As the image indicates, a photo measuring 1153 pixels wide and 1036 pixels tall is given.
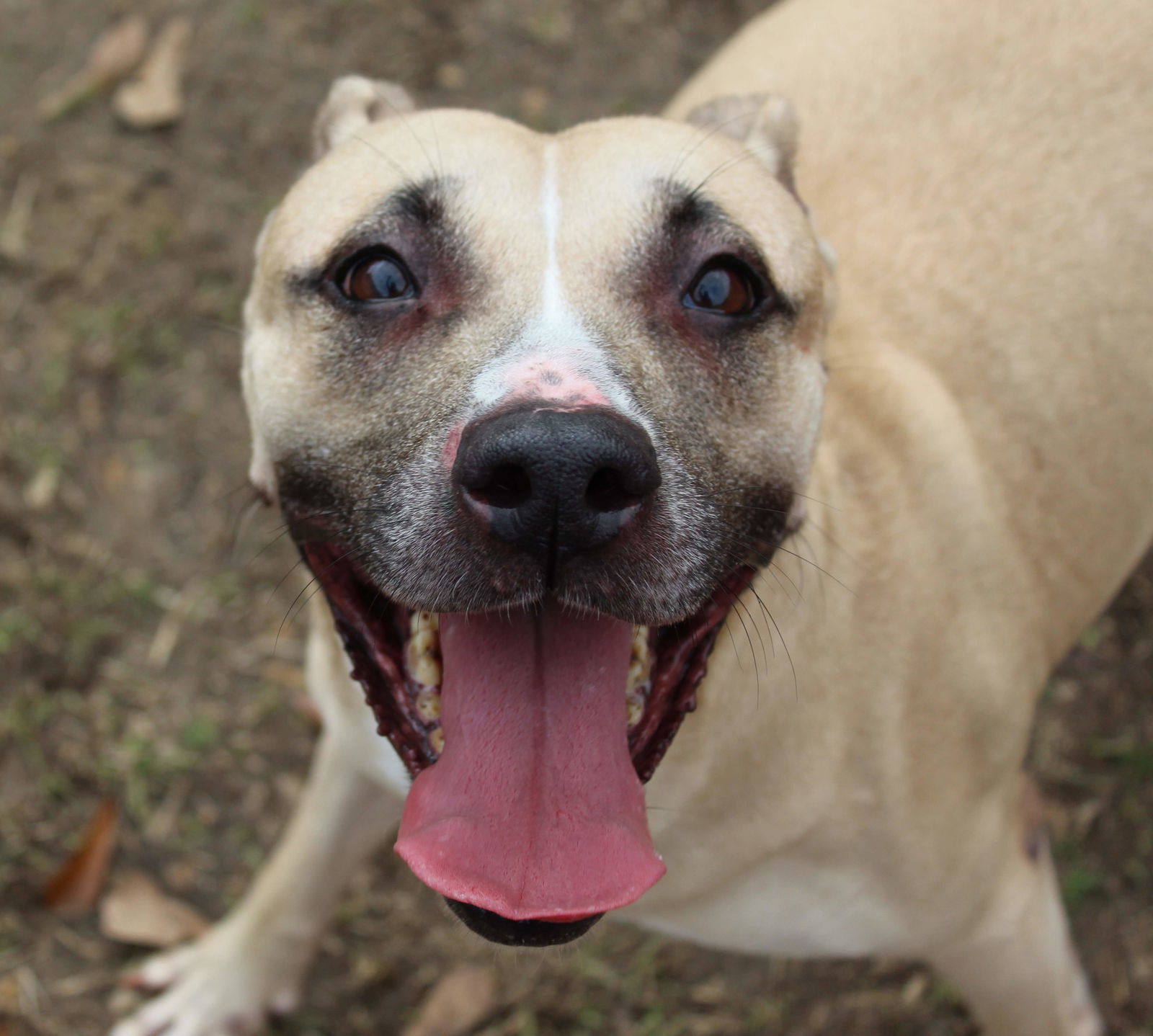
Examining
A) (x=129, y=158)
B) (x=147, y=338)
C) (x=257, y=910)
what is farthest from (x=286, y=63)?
(x=257, y=910)

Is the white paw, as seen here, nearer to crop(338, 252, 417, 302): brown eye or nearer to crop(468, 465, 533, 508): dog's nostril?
crop(338, 252, 417, 302): brown eye

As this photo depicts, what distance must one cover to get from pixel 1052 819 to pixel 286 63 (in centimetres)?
407

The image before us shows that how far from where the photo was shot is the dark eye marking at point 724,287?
2.17 meters

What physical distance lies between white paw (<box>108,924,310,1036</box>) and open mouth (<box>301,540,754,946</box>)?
5.10 feet

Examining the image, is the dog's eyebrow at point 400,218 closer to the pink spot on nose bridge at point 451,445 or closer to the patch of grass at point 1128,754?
the pink spot on nose bridge at point 451,445

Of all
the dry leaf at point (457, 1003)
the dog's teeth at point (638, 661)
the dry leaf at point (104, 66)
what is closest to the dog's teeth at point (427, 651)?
the dog's teeth at point (638, 661)

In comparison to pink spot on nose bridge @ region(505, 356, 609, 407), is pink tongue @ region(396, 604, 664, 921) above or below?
below

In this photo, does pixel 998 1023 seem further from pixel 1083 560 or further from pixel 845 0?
pixel 845 0

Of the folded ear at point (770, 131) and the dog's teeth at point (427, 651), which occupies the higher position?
the folded ear at point (770, 131)

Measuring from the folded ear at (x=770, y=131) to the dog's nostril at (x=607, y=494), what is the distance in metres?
1.07

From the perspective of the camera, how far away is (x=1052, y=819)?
3.92 m

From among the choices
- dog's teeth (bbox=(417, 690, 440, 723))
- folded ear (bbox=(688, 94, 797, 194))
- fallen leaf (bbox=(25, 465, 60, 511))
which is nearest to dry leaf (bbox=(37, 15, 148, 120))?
fallen leaf (bbox=(25, 465, 60, 511))

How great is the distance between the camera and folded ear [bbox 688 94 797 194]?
2564 millimetres

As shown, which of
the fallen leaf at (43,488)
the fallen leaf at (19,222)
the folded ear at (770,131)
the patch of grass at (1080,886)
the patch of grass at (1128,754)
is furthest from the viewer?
the fallen leaf at (19,222)
